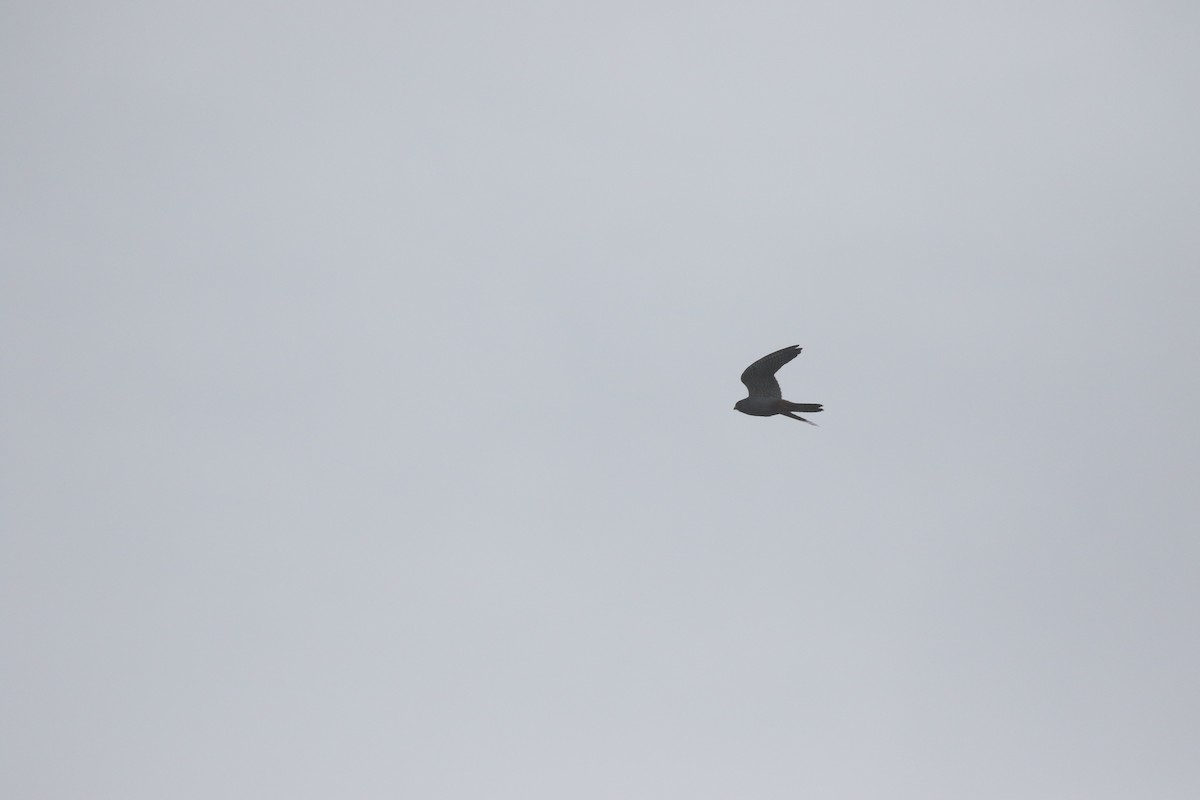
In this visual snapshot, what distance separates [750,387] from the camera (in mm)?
34438

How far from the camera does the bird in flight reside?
33781 millimetres

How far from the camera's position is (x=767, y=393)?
34312 mm

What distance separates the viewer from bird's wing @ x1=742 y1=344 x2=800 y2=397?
111 feet

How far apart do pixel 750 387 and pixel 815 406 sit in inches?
82.5

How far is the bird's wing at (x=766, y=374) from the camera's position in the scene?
33.7 m

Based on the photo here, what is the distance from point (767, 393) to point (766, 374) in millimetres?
624

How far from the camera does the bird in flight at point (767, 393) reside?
3378 cm

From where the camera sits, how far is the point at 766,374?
112ft

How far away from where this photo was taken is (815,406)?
3369cm
